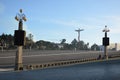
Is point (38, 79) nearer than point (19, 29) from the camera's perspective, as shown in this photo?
Yes

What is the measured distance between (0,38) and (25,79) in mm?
78020

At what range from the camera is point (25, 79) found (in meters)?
16.9

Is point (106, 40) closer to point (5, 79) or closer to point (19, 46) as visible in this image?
point (19, 46)

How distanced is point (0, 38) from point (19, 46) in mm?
64464

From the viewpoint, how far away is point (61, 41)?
468 ft

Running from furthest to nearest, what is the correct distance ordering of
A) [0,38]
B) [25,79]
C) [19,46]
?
[0,38], [19,46], [25,79]

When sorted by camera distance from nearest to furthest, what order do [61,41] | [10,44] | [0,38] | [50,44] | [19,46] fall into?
1. [19,46]
2. [10,44]
3. [0,38]
4. [50,44]
5. [61,41]

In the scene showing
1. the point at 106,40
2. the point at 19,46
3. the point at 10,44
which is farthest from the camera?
the point at 10,44

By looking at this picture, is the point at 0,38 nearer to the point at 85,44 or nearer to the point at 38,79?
the point at 85,44

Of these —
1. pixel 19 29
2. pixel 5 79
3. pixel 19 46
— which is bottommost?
pixel 5 79

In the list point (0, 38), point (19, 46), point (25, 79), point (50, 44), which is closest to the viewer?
point (25, 79)

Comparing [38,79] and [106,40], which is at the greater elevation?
[106,40]

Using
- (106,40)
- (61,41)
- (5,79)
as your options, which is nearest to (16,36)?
(5,79)

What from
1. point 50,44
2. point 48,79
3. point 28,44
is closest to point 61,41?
point 50,44
